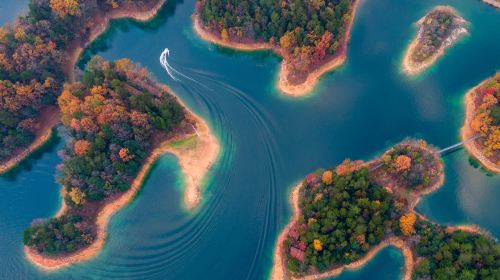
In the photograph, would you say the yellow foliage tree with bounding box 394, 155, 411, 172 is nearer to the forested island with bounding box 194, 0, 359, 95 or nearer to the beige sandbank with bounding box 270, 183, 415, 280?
the beige sandbank with bounding box 270, 183, 415, 280

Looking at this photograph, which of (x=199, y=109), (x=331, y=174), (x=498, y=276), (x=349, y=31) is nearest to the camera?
(x=498, y=276)

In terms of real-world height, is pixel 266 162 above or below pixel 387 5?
below

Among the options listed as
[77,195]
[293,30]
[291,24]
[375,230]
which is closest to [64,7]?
[77,195]

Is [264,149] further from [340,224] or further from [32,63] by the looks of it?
[32,63]

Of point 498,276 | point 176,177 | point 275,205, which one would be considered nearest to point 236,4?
point 176,177

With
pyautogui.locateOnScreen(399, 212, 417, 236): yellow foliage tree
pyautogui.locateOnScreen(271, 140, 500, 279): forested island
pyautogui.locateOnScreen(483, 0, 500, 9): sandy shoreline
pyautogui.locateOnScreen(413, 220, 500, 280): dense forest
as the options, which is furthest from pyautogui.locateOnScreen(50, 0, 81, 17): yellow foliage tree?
pyautogui.locateOnScreen(483, 0, 500, 9): sandy shoreline

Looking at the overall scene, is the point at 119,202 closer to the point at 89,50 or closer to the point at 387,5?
the point at 89,50

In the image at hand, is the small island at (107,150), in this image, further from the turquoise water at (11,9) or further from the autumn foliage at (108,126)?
the turquoise water at (11,9)
